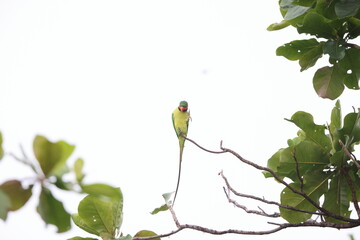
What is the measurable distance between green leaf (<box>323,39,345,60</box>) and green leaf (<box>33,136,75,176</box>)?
200 centimetres

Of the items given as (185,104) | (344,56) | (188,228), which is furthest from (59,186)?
(185,104)

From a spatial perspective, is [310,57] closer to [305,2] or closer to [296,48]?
[296,48]

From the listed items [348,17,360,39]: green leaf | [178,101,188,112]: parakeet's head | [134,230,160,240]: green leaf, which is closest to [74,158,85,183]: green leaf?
[134,230,160,240]: green leaf

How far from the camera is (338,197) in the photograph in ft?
7.35

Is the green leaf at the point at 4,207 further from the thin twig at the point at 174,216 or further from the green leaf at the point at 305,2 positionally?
the green leaf at the point at 305,2

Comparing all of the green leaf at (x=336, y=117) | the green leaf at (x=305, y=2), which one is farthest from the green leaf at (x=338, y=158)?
the green leaf at (x=305, y=2)

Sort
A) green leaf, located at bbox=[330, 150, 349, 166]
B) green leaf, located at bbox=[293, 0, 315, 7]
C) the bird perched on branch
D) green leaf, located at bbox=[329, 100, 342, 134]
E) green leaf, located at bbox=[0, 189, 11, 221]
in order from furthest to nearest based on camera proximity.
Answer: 1. the bird perched on branch
2. green leaf, located at bbox=[329, 100, 342, 134]
3. green leaf, located at bbox=[293, 0, 315, 7]
4. green leaf, located at bbox=[330, 150, 349, 166]
5. green leaf, located at bbox=[0, 189, 11, 221]

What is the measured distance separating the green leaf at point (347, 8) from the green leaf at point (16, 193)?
1.80 metres

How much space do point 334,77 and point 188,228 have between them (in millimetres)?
1361

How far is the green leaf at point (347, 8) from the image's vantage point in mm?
1926

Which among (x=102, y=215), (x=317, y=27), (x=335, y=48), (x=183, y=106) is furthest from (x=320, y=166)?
(x=102, y=215)

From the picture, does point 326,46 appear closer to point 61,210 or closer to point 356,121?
point 356,121

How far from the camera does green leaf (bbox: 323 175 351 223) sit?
7.34ft

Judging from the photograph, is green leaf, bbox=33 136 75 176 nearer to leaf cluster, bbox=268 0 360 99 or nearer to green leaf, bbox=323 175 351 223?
leaf cluster, bbox=268 0 360 99
